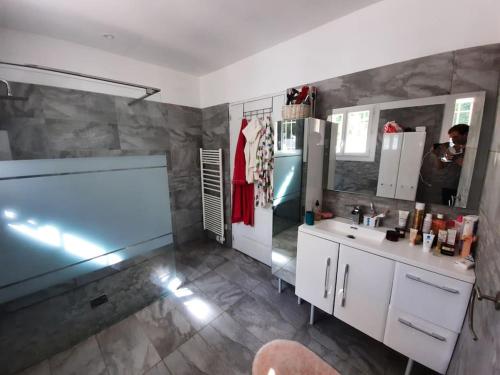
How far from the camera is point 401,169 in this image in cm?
150

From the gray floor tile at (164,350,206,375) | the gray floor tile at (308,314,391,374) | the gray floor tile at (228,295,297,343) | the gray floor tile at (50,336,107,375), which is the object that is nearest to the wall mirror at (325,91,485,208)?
A: the gray floor tile at (308,314,391,374)

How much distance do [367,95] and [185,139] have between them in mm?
2235

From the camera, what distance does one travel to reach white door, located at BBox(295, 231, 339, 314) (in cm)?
151

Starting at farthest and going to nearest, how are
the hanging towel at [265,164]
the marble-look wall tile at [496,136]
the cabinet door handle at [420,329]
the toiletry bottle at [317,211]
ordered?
the hanging towel at [265,164]
the toiletry bottle at [317,211]
the cabinet door handle at [420,329]
the marble-look wall tile at [496,136]

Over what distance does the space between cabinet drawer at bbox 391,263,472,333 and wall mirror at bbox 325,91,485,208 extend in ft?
1.80

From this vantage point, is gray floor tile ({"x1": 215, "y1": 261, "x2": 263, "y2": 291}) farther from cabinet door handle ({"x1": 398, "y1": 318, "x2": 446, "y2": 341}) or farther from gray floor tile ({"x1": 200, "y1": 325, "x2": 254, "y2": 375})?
cabinet door handle ({"x1": 398, "y1": 318, "x2": 446, "y2": 341})

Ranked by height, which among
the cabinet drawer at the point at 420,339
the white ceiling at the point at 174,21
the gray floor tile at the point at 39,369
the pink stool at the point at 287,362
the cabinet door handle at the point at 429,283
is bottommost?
the gray floor tile at the point at 39,369

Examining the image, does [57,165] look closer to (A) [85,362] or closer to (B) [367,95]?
(A) [85,362]

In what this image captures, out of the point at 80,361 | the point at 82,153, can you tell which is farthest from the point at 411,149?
the point at 82,153

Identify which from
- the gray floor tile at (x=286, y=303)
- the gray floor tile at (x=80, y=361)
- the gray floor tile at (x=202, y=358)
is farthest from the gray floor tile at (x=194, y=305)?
the gray floor tile at (x=80, y=361)

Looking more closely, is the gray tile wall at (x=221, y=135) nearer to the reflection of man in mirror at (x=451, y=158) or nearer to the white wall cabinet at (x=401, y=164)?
the white wall cabinet at (x=401, y=164)

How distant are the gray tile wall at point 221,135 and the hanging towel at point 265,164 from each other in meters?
0.63

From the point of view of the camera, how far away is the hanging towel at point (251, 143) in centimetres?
227

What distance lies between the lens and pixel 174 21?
163cm
